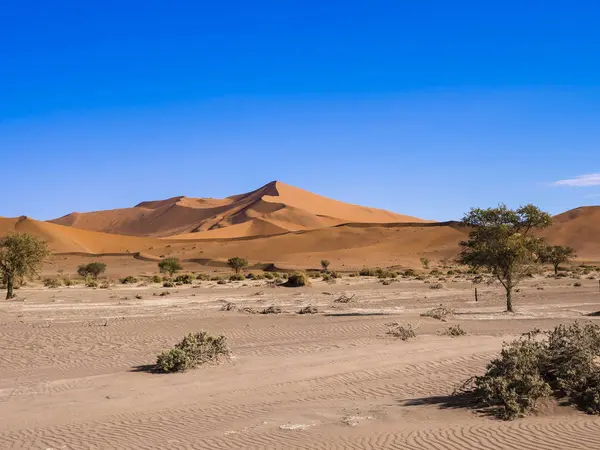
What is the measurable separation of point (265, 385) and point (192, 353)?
267 centimetres

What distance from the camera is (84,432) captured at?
8.95 meters

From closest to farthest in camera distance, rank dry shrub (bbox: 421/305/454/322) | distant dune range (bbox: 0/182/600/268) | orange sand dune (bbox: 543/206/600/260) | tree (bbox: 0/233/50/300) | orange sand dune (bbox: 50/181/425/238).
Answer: dry shrub (bbox: 421/305/454/322), tree (bbox: 0/233/50/300), distant dune range (bbox: 0/182/600/268), orange sand dune (bbox: 543/206/600/260), orange sand dune (bbox: 50/181/425/238)

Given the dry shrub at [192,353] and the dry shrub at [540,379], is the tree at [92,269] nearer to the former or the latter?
the dry shrub at [192,353]

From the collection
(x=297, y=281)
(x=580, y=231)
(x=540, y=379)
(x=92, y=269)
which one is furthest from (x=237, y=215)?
(x=540, y=379)

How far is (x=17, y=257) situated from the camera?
1323 inches

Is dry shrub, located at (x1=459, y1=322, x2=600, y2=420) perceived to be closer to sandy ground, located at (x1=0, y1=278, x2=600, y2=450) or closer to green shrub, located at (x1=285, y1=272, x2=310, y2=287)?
sandy ground, located at (x1=0, y1=278, x2=600, y2=450)

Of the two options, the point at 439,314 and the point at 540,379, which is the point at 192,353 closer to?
the point at 540,379

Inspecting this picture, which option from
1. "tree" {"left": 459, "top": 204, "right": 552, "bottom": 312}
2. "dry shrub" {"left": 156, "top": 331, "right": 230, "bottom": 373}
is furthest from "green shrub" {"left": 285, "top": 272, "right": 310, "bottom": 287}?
"dry shrub" {"left": 156, "top": 331, "right": 230, "bottom": 373}

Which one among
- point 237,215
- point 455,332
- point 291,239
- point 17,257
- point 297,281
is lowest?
point 455,332

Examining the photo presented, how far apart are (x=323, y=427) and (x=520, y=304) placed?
2266 centimetres

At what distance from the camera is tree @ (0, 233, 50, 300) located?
110 feet

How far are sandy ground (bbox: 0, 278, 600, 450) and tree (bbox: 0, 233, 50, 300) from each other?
8564 millimetres

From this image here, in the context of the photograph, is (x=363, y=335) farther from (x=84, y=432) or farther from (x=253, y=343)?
(x=84, y=432)

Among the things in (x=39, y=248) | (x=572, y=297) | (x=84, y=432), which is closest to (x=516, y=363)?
(x=84, y=432)
